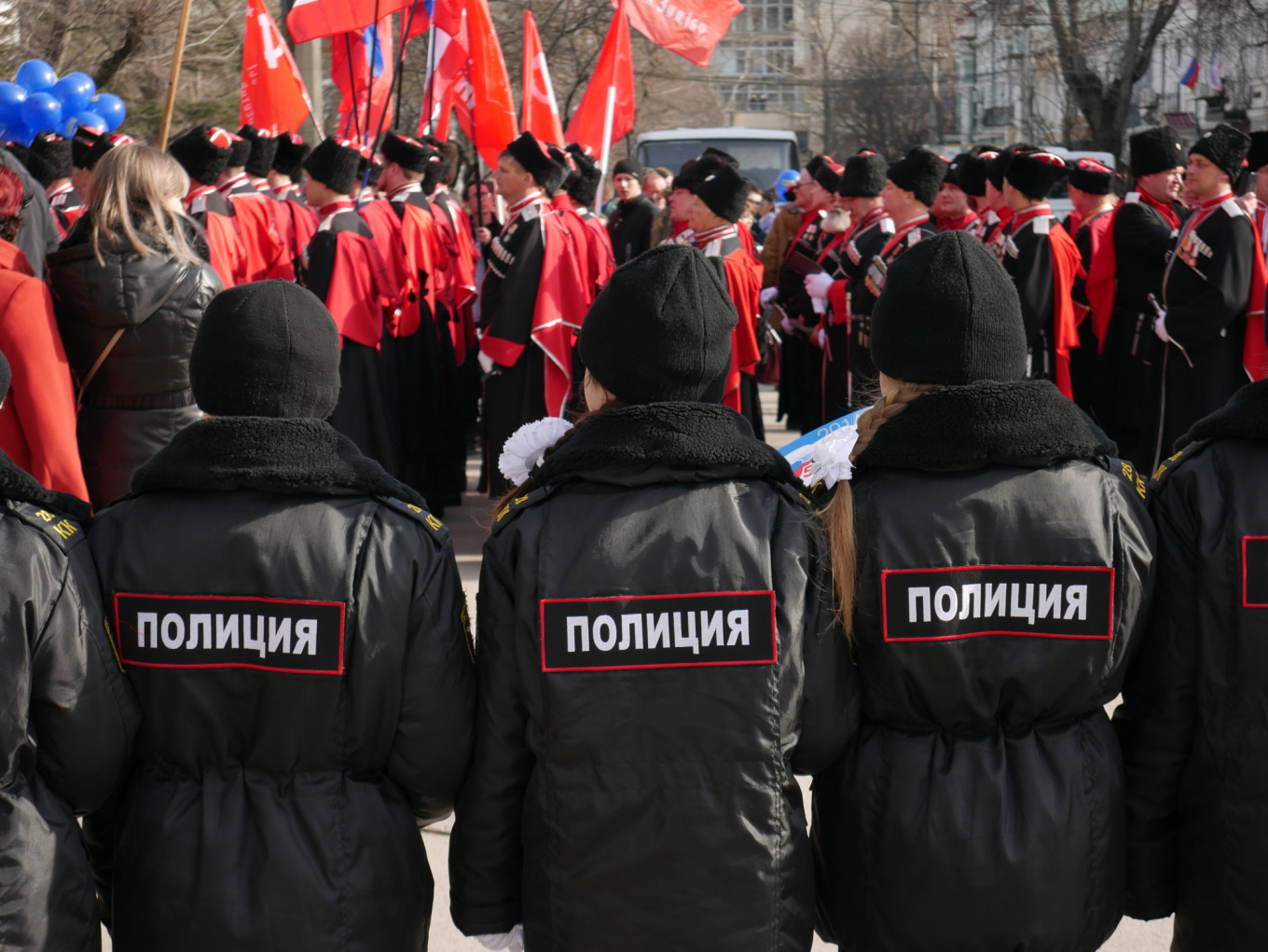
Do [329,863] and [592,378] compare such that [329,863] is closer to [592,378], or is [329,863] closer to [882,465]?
[592,378]

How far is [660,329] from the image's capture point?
89.6 inches

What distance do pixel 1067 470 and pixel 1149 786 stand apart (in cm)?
63

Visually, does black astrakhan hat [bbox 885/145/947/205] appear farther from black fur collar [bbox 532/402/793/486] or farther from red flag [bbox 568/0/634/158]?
black fur collar [bbox 532/402/793/486]

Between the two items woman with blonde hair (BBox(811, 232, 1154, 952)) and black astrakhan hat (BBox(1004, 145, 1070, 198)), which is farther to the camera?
black astrakhan hat (BBox(1004, 145, 1070, 198))

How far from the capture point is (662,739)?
221 centimetres

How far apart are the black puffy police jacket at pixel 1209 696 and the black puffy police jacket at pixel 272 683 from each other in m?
1.23

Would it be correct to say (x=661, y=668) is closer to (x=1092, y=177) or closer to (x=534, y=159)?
(x=534, y=159)

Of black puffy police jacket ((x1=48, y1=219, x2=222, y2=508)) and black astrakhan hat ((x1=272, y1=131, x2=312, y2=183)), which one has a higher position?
black astrakhan hat ((x1=272, y1=131, x2=312, y2=183))

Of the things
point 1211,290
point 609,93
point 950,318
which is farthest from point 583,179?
point 950,318

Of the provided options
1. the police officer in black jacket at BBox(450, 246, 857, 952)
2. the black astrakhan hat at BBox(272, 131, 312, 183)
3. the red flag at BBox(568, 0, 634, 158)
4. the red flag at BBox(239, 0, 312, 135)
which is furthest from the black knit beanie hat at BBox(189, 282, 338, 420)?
the red flag at BBox(568, 0, 634, 158)

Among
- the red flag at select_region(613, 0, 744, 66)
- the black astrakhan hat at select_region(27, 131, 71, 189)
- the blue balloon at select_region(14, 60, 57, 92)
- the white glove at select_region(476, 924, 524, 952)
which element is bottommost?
the white glove at select_region(476, 924, 524, 952)

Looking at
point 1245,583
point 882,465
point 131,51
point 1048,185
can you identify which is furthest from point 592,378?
point 131,51

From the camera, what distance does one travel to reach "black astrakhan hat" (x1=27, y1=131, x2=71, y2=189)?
764 cm

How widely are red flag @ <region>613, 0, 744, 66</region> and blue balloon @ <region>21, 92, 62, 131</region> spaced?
4.27m
